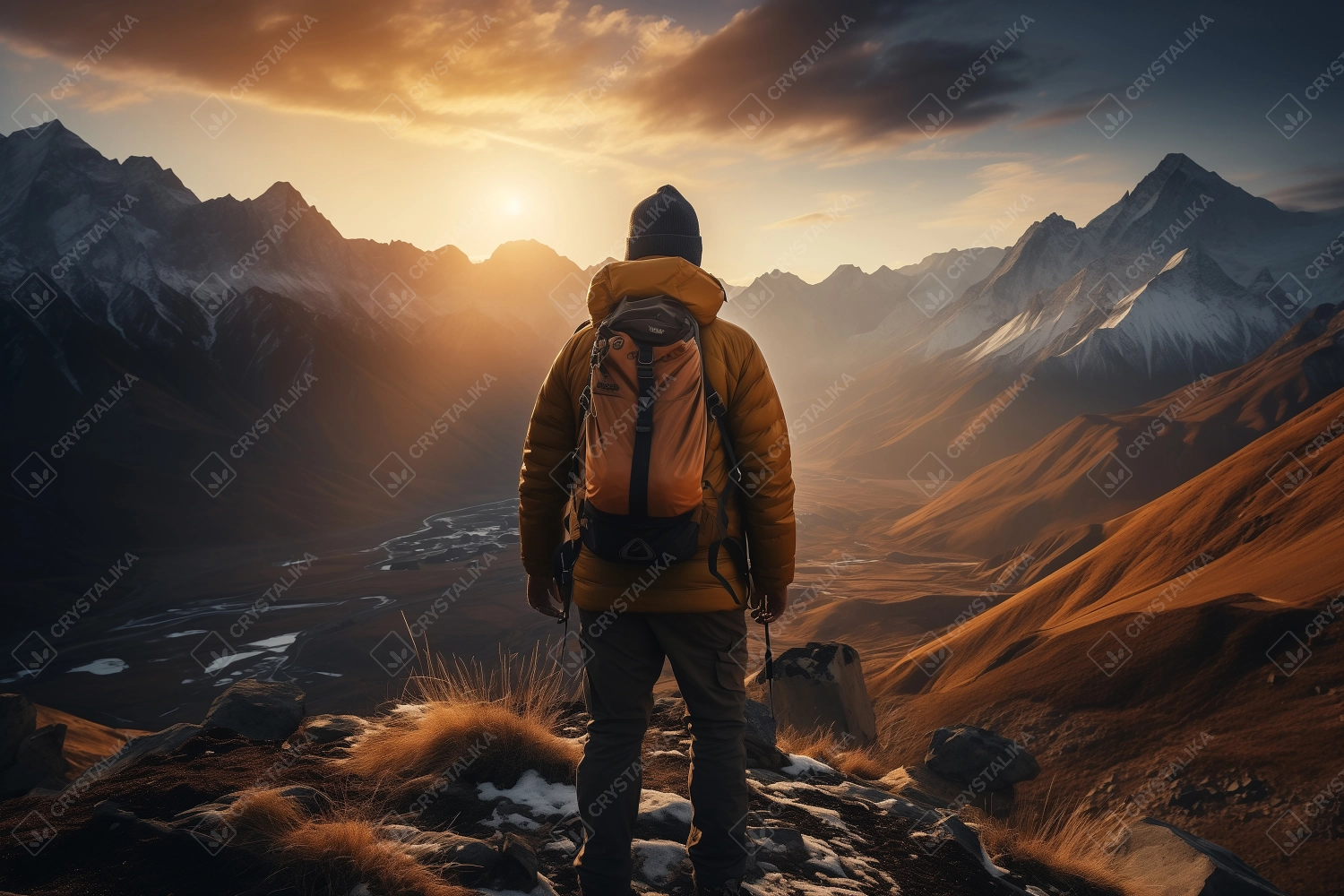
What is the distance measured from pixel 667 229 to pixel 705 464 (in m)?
1.24

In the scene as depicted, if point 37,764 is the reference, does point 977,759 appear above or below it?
above

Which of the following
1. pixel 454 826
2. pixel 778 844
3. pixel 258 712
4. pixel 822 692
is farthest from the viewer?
pixel 822 692

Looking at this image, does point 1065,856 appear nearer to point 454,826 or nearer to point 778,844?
point 778,844

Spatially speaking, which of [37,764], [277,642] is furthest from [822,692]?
[277,642]

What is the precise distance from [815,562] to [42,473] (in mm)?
106419

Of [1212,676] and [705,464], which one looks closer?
[705,464]

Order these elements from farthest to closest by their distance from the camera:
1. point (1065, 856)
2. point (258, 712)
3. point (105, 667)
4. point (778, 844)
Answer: point (105, 667) < point (258, 712) < point (1065, 856) < point (778, 844)

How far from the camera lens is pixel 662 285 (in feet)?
10.1

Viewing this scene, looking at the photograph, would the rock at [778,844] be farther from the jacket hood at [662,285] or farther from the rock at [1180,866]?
the jacket hood at [662,285]

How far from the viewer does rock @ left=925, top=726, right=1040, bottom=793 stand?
424 inches

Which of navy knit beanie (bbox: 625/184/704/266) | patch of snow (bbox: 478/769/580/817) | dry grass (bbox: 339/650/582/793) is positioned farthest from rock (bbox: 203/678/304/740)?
navy knit beanie (bbox: 625/184/704/266)

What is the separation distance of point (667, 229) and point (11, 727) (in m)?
29.4

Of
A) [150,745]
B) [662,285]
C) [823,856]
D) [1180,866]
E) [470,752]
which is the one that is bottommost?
[1180,866]

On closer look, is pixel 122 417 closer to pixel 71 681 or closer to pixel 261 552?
pixel 261 552
